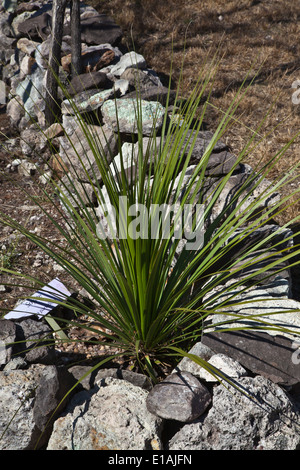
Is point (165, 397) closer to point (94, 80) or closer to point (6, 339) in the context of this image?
point (6, 339)

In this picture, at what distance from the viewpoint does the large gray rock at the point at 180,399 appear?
5.45 ft

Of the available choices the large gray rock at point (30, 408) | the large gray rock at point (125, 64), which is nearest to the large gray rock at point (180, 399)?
the large gray rock at point (30, 408)

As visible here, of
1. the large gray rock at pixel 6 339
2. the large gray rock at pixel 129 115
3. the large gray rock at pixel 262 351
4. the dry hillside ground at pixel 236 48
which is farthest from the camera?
the dry hillside ground at pixel 236 48

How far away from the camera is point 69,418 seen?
1732 millimetres

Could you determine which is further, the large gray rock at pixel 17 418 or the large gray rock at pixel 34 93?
the large gray rock at pixel 34 93

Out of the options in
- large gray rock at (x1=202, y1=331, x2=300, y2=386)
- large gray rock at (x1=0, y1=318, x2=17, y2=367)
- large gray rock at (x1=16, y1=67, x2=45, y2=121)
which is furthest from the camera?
large gray rock at (x1=16, y1=67, x2=45, y2=121)

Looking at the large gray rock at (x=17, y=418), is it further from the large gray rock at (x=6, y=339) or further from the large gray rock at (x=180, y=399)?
the large gray rock at (x=180, y=399)

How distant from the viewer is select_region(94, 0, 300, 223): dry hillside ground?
3984 mm

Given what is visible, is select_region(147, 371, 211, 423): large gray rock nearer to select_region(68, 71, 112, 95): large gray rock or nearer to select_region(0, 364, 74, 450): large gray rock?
select_region(0, 364, 74, 450): large gray rock

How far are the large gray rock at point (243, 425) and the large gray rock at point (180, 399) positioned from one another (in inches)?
1.7

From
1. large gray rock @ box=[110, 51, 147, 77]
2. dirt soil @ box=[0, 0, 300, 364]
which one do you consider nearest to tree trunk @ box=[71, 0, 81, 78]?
large gray rock @ box=[110, 51, 147, 77]

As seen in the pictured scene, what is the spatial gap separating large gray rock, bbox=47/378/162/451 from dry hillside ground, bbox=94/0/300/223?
2.19 m

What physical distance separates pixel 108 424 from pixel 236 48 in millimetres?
4512

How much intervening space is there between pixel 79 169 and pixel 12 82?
2.07 m
